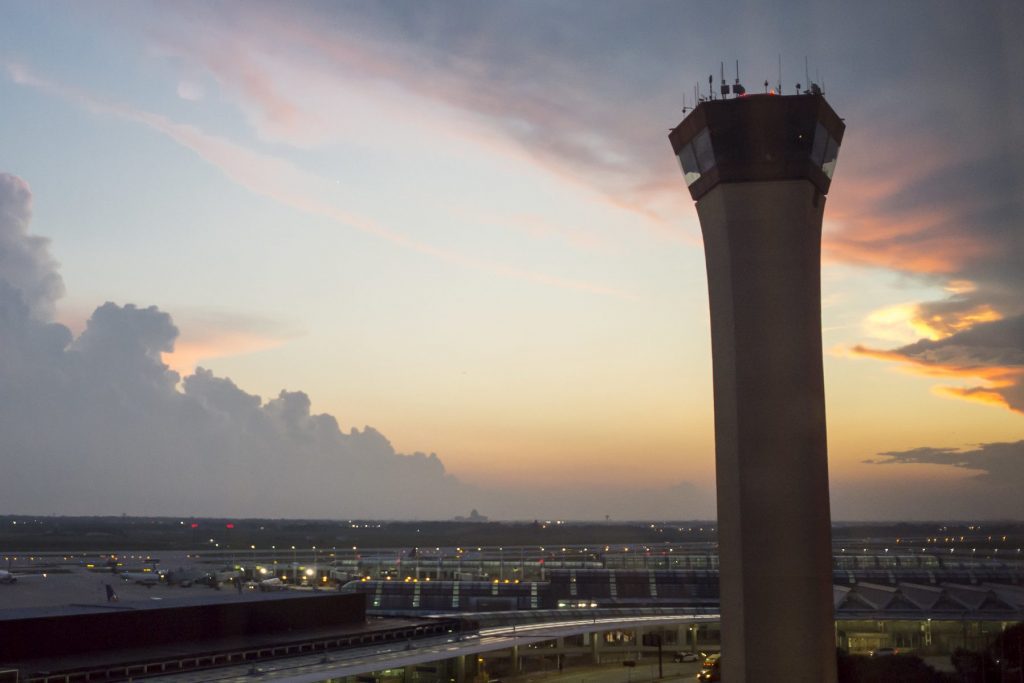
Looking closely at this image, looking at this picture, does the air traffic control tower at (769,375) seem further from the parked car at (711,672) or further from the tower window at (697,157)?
the parked car at (711,672)

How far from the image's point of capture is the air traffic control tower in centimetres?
3609

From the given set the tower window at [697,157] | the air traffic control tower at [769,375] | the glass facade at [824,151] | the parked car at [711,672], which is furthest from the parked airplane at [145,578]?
the glass facade at [824,151]

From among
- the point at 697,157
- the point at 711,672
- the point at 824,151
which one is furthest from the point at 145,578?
the point at 824,151

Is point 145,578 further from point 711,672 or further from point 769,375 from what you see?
point 769,375

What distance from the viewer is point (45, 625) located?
36.6 meters

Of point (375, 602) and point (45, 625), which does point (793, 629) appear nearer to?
→ point (45, 625)

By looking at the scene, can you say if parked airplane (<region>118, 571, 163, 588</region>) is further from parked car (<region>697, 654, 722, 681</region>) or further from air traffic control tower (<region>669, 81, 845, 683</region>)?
air traffic control tower (<region>669, 81, 845, 683</region>)

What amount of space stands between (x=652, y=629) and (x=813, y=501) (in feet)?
96.9

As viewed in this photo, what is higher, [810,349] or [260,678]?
[810,349]

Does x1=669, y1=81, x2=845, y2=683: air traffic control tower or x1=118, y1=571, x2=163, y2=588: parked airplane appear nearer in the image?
x1=669, y1=81, x2=845, y2=683: air traffic control tower

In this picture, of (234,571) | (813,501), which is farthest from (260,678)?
(234,571)

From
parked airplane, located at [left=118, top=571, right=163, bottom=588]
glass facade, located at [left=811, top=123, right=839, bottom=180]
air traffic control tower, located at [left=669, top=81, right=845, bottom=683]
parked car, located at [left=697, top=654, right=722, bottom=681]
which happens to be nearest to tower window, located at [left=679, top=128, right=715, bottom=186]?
air traffic control tower, located at [left=669, top=81, right=845, bottom=683]

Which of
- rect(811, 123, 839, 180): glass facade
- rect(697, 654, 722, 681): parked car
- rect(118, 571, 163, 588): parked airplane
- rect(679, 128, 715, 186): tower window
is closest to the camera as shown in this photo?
rect(811, 123, 839, 180): glass facade

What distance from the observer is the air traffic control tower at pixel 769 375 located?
36.1m
